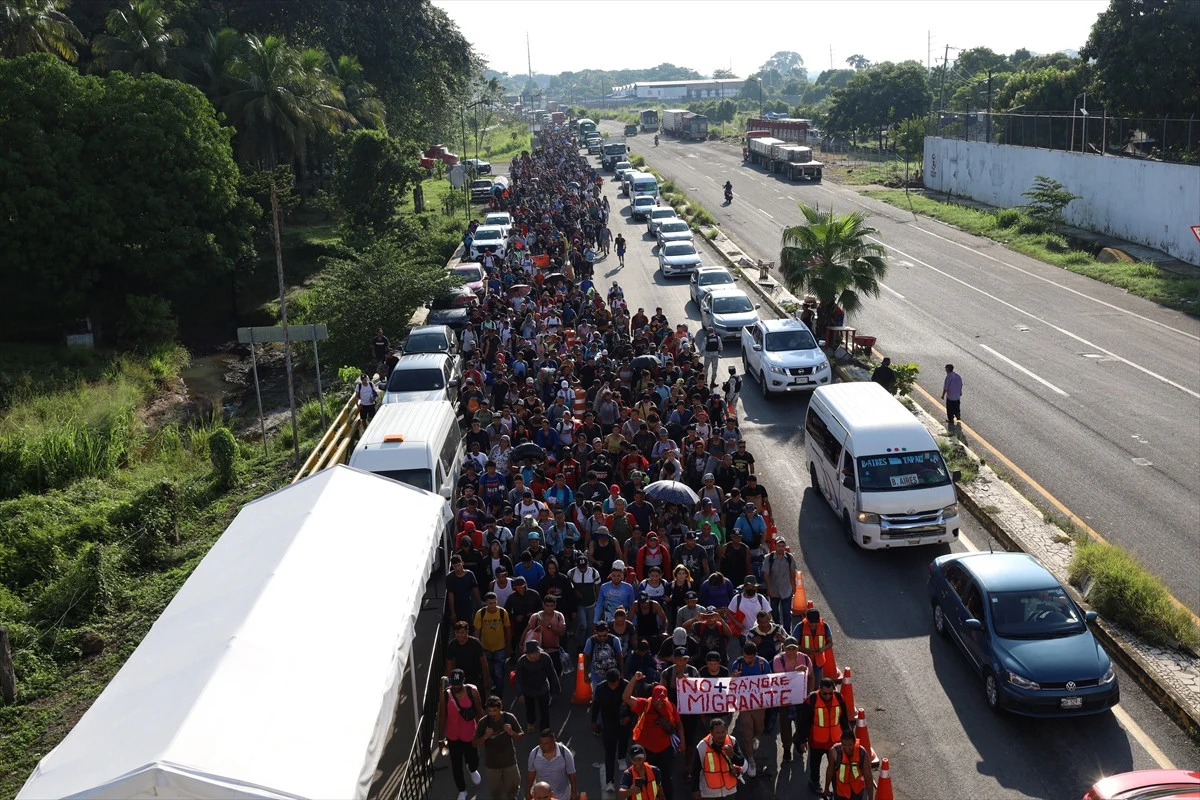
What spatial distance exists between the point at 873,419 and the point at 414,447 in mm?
6971

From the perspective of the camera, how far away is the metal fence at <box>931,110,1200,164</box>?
4094 cm

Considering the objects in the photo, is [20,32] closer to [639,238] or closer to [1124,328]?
[639,238]

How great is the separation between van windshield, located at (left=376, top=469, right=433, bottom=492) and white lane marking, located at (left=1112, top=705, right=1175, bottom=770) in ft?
30.8

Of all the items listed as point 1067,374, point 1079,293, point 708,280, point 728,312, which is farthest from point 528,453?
point 1079,293

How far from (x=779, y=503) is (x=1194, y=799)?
10.0 m

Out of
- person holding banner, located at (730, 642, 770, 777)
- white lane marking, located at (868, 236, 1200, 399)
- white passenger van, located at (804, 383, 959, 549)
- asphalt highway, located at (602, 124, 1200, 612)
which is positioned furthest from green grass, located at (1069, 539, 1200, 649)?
white lane marking, located at (868, 236, 1200, 399)

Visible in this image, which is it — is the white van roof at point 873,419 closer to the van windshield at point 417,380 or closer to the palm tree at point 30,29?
the van windshield at point 417,380

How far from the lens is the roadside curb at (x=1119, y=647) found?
1123cm

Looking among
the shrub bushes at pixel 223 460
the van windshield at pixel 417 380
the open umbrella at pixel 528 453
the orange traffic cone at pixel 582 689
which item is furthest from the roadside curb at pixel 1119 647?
the shrub bushes at pixel 223 460

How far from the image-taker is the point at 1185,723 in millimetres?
11133

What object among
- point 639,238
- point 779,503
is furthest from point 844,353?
point 639,238

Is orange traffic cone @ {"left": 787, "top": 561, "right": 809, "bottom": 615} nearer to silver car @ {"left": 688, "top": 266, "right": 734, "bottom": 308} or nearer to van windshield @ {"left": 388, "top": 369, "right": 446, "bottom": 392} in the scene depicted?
van windshield @ {"left": 388, "top": 369, "right": 446, "bottom": 392}

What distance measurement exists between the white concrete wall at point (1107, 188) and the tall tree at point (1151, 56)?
355cm

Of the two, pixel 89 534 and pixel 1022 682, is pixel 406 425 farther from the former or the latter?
pixel 1022 682
